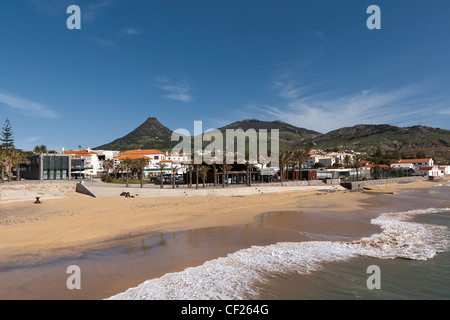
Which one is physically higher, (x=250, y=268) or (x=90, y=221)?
(x=90, y=221)

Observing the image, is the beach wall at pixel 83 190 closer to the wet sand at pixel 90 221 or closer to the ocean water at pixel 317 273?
the wet sand at pixel 90 221

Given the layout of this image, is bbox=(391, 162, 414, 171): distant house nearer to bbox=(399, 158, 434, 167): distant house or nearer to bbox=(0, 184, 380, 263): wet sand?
bbox=(399, 158, 434, 167): distant house

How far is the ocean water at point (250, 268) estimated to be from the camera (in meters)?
7.91

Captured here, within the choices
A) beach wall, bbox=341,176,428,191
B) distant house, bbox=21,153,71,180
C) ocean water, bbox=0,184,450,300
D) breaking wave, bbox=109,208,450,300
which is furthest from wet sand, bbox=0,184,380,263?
beach wall, bbox=341,176,428,191

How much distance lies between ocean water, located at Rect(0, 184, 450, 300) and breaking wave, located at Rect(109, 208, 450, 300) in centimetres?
3

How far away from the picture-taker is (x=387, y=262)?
10.5 meters

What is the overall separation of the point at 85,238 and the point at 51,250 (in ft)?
7.57

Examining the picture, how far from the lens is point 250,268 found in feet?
32.2

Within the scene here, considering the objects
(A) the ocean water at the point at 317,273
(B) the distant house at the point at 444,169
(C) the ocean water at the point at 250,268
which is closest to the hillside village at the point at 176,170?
(B) the distant house at the point at 444,169

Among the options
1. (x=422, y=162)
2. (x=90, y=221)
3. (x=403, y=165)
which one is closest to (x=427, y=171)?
(x=403, y=165)

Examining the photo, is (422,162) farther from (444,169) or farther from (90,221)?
(90,221)

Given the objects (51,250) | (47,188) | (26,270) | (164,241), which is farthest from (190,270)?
(47,188)

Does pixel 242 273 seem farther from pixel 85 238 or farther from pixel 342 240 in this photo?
pixel 85 238

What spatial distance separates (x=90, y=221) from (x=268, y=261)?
13.8 meters
